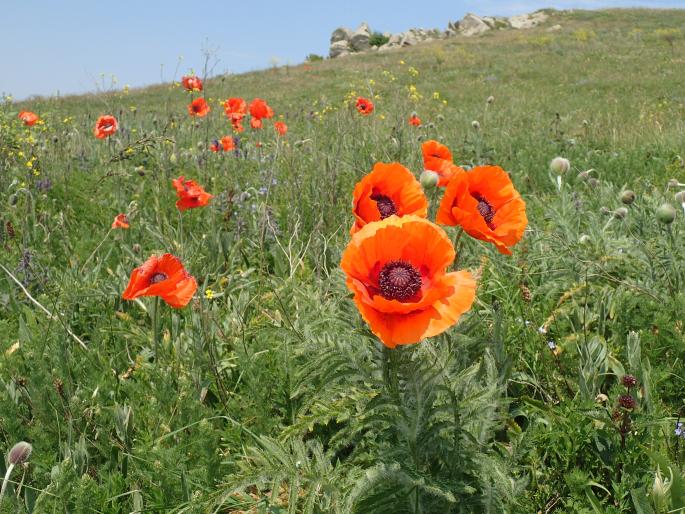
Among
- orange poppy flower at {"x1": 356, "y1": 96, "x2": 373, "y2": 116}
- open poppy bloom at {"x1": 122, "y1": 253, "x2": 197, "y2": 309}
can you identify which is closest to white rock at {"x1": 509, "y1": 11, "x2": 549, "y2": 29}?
orange poppy flower at {"x1": 356, "y1": 96, "x2": 373, "y2": 116}

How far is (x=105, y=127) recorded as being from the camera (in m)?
3.49

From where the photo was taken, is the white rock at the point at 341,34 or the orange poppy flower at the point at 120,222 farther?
the white rock at the point at 341,34

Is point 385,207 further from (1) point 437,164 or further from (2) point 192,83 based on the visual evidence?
(2) point 192,83

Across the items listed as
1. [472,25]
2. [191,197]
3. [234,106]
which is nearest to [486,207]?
[191,197]

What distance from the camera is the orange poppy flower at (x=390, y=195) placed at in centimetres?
141

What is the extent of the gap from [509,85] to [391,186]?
65.3 feet

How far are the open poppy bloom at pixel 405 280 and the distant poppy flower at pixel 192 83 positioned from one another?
3.25 meters

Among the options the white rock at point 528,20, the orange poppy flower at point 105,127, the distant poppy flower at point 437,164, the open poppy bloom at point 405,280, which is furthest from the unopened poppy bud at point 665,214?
the white rock at point 528,20

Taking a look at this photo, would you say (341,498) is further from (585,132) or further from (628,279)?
(585,132)

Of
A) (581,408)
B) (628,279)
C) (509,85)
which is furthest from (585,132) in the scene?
(509,85)

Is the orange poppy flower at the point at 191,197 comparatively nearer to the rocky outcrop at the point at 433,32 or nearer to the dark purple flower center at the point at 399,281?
the dark purple flower center at the point at 399,281

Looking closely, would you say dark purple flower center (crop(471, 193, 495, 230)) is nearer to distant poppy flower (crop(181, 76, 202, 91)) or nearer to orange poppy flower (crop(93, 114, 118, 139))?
orange poppy flower (crop(93, 114, 118, 139))

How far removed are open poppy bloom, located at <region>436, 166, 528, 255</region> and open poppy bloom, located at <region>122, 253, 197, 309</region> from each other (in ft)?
2.86

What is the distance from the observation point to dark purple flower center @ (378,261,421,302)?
118cm
